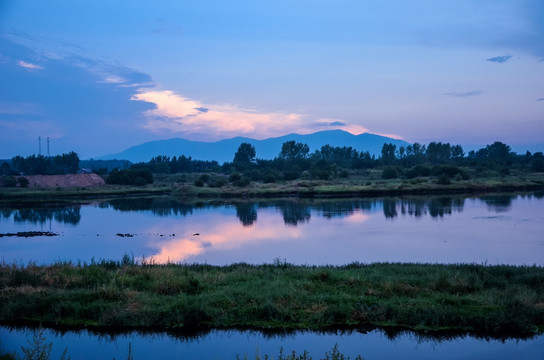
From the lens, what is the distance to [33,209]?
138ft

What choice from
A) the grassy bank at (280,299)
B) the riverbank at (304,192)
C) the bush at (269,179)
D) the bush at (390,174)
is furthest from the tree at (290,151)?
the grassy bank at (280,299)

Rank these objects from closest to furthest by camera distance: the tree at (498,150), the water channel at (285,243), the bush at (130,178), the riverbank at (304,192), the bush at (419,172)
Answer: the water channel at (285,243)
the riverbank at (304,192)
the bush at (419,172)
the bush at (130,178)
the tree at (498,150)

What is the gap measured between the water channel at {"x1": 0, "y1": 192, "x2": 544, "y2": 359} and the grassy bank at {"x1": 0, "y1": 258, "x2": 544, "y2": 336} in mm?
411

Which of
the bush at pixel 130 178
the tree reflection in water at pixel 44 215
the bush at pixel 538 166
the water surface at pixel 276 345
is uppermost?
the bush at pixel 538 166

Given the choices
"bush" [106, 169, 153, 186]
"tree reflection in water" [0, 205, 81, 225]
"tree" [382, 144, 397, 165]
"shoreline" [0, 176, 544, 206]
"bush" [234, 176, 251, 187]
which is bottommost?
"tree reflection in water" [0, 205, 81, 225]

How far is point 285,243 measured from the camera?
69.7 feet

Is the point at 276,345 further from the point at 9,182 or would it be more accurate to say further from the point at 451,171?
the point at 9,182

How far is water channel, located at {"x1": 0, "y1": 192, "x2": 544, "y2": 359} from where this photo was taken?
834 cm

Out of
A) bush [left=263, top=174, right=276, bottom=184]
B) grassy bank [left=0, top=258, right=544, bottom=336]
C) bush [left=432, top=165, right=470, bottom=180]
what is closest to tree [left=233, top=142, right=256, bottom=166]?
bush [left=263, top=174, right=276, bottom=184]

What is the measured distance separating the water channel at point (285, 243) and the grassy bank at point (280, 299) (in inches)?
16.2

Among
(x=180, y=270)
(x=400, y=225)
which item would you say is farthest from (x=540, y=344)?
(x=400, y=225)

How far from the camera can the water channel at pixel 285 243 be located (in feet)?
27.4

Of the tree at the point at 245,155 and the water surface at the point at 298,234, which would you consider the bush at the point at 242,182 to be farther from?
the tree at the point at 245,155

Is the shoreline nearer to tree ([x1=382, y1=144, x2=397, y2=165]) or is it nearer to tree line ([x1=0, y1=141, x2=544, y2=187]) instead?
tree line ([x1=0, y1=141, x2=544, y2=187])
